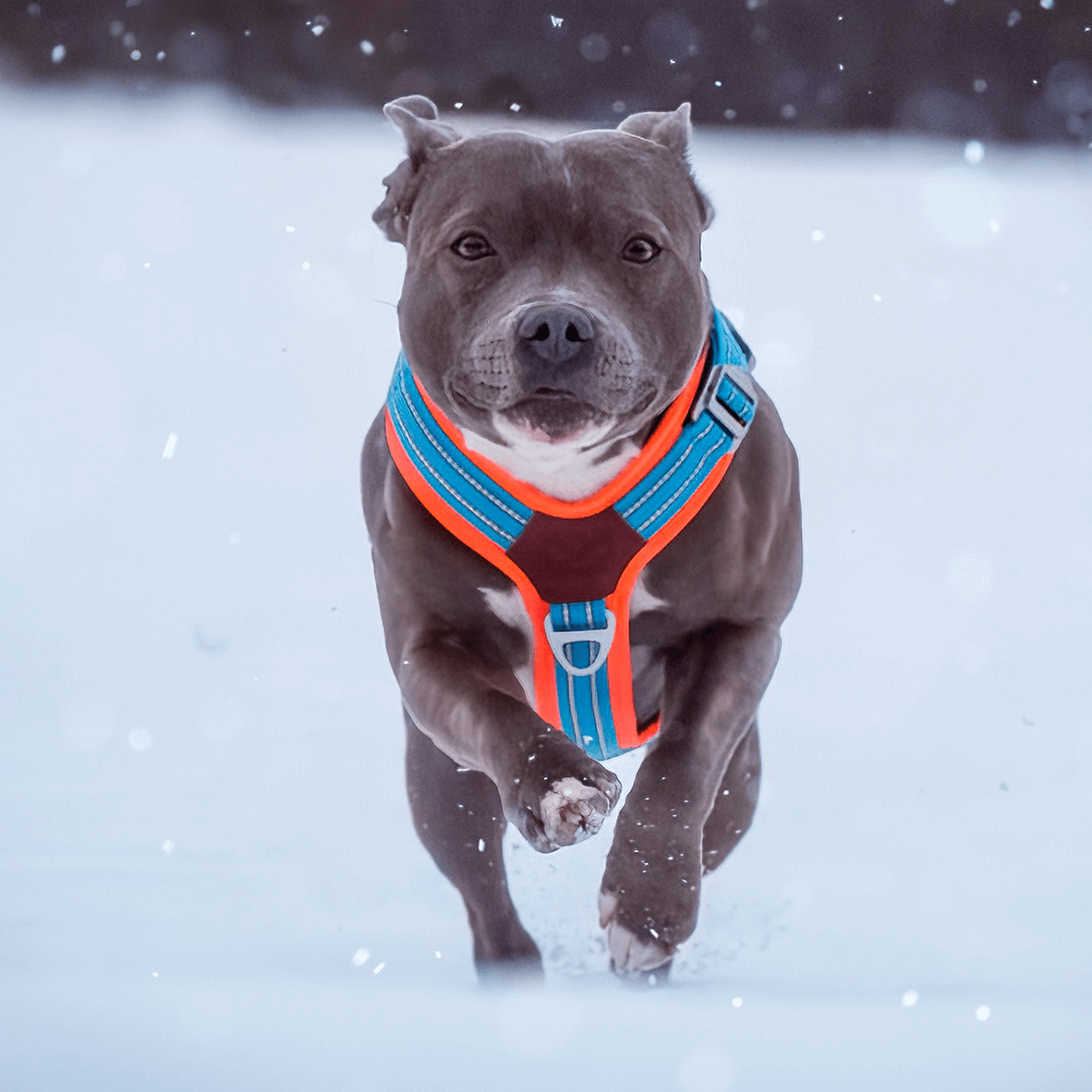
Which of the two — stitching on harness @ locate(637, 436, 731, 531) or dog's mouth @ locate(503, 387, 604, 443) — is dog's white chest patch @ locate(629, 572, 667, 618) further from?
dog's mouth @ locate(503, 387, 604, 443)

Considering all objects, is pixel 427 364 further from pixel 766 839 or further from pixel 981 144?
pixel 981 144

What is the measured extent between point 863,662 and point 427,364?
2.52 m

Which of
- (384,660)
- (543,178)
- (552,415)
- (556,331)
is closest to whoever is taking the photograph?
(556,331)

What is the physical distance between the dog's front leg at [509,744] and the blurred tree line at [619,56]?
4078 millimetres

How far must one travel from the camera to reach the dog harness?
2.63 meters

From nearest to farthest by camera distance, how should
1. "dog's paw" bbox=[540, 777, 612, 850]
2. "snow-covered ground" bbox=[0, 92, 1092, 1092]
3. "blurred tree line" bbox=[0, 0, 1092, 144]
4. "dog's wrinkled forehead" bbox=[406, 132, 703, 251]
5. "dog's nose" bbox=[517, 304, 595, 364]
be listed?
1. "dog's paw" bbox=[540, 777, 612, 850]
2. "dog's nose" bbox=[517, 304, 595, 364]
3. "dog's wrinkled forehead" bbox=[406, 132, 703, 251]
4. "snow-covered ground" bbox=[0, 92, 1092, 1092]
5. "blurred tree line" bbox=[0, 0, 1092, 144]

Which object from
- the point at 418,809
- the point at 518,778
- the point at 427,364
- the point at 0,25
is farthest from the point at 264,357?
the point at 518,778

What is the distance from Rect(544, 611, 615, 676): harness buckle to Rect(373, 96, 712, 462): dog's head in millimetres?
303

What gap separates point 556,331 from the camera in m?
2.25

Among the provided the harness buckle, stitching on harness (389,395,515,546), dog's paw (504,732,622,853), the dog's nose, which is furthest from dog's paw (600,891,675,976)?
the dog's nose

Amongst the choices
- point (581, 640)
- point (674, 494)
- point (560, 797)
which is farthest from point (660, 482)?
point (560, 797)

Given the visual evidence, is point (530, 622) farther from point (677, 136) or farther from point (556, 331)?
point (677, 136)

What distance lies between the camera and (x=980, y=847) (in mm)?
3977

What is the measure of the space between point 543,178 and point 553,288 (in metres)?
0.21
